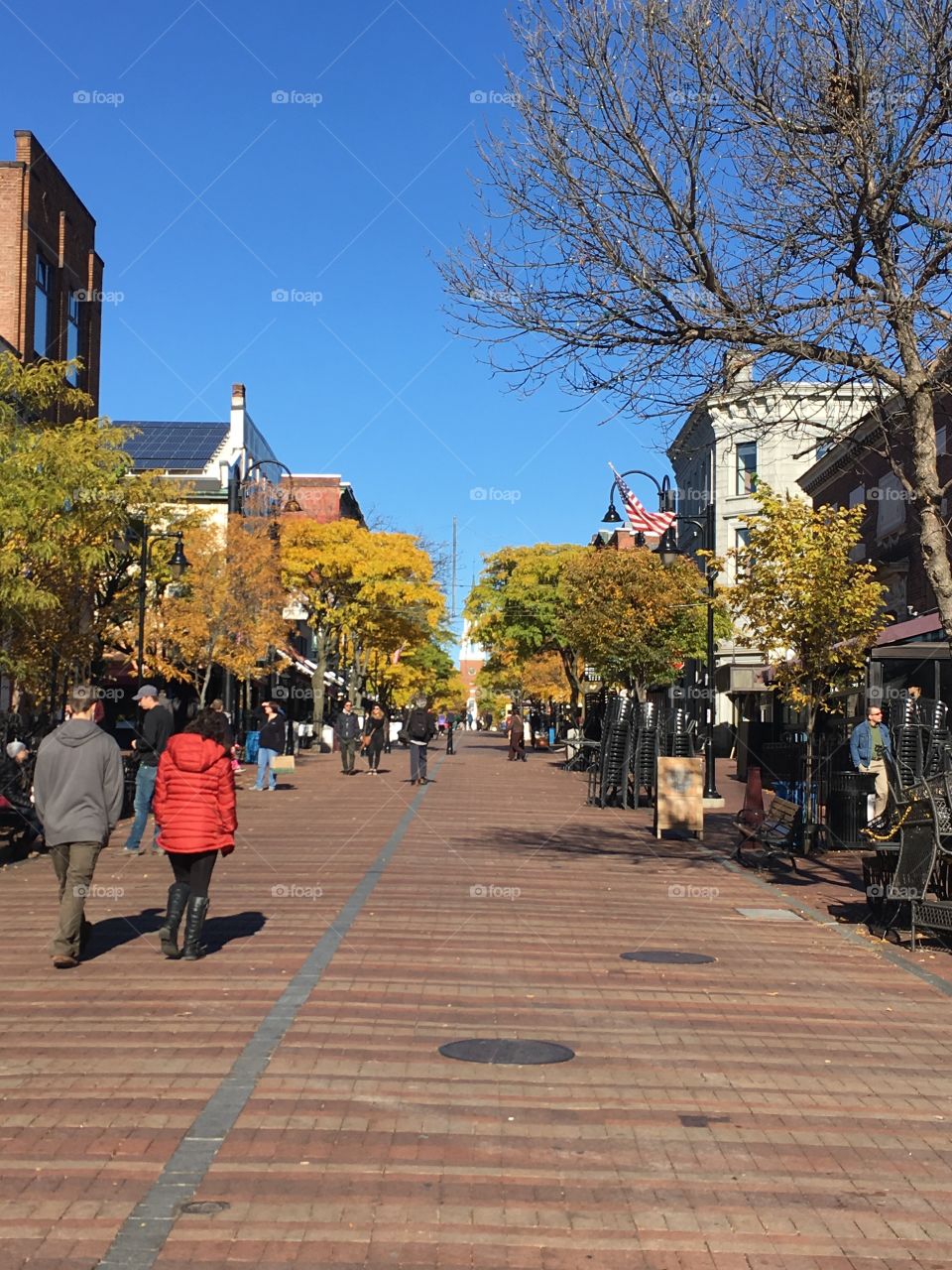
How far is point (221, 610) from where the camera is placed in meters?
41.5

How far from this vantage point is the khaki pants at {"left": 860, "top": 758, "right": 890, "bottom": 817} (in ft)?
59.4

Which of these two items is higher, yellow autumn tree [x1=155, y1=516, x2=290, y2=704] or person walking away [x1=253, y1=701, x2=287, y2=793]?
yellow autumn tree [x1=155, y1=516, x2=290, y2=704]

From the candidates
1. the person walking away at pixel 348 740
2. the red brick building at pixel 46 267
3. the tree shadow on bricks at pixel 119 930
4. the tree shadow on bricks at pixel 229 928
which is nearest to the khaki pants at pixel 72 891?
the tree shadow on bricks at pixel 119 930

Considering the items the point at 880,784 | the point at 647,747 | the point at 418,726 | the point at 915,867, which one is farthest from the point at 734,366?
the point at 418,726

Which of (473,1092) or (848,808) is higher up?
(848,808)

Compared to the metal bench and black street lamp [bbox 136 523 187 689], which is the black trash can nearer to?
the metal bench

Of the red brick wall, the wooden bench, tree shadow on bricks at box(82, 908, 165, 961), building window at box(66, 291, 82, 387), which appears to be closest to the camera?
tree shadow on bricks at box(82, 908, 165, 961)

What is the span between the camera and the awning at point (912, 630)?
1077 inches

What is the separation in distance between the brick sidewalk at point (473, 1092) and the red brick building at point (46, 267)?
21.7m

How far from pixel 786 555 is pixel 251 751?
24.6 meters

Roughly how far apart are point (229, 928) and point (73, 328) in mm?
27984

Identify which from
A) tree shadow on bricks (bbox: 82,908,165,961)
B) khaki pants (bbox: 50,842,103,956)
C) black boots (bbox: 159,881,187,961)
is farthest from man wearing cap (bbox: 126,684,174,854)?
khaki pants (bbox: 50,842,103,956)

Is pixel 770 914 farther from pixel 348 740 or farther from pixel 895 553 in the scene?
pixel 895 553

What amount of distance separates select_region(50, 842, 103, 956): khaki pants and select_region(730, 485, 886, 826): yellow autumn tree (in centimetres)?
1120
